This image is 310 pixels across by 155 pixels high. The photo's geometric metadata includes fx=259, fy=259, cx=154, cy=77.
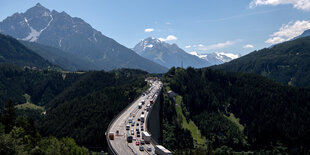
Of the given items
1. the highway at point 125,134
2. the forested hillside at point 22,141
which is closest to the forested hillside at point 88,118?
the highway at point 125,134

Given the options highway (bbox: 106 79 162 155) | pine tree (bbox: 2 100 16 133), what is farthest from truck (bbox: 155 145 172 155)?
pine tree (bbox: 2 100 16 133)

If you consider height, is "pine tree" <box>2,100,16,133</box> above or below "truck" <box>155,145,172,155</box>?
above

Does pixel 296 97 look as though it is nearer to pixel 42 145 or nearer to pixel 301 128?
pixel 301 128

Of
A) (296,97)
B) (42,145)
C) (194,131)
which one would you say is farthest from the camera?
(296,97)

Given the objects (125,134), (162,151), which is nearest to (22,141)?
(125,134)

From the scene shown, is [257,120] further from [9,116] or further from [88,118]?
[9,116]

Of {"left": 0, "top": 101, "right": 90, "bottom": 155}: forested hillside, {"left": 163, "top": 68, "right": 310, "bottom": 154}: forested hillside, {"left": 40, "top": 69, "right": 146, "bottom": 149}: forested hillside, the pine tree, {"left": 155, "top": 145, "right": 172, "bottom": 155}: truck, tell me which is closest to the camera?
{"left": 0, "top": 101, "right": 90, "bottom": 155}: forested hillside

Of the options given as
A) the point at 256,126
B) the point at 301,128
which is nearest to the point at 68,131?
the point at 256,126

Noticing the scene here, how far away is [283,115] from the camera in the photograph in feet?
560

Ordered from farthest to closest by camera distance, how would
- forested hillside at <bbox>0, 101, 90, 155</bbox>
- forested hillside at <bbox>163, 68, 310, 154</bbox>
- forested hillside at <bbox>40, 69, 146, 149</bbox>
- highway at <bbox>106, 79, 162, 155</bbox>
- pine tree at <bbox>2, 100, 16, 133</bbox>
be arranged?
1. forested hillside at <bbox>163, 68, 310, 154</bbox>
2. forested hillside at <bbox>40, 69, 146, 149</bbox>
3. pine tree at <bbox>2, 100, 16, 133</bbox>
4. highway at <bbox>106, 79, 162, 155</bbox>
5. forested hillside at <bbox>0, 101, 90, 155</bbox>

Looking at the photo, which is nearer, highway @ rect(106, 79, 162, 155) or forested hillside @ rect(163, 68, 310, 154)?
highway @ rect(106, 79, 162, 155)

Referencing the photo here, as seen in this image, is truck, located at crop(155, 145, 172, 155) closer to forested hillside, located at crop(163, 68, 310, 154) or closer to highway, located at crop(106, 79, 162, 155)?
highway, located at crop(106, 79, 162, 155)

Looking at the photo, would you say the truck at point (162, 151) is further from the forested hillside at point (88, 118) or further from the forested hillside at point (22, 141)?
the forested hillside at point (88, 118)

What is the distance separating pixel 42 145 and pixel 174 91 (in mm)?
139908
